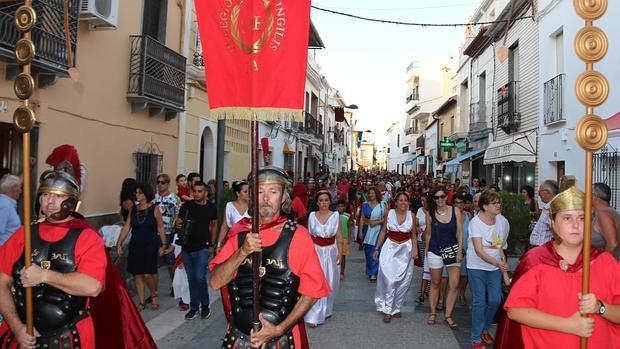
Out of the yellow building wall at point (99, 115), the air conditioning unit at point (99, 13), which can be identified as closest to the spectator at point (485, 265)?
the yellow building wall at point (99, 115)

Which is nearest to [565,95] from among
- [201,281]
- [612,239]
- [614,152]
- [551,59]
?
[551,59]

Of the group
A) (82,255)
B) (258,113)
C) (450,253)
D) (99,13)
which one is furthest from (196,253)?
(99,13)

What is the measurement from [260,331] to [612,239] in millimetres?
3493

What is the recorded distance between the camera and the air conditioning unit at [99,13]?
28.8 feet

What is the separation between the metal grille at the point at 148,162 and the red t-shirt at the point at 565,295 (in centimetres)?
1029

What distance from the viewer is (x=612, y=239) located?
15.6 ft

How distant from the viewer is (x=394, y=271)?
7352 millimetres

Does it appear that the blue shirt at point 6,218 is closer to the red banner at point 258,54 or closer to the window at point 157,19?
the red banner at point 258,54

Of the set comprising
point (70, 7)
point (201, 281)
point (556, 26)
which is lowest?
point (201, 281)

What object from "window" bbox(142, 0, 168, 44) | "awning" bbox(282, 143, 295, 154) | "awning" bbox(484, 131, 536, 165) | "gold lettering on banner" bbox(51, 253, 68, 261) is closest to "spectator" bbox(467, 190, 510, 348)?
"gold lettering on banner" bbox(51, 253, 68, 261)

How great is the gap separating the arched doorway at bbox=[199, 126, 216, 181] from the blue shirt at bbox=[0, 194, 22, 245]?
11.3 metres

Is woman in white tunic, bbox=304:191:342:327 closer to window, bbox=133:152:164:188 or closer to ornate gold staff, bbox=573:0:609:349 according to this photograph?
ornate gold staff, bbox=573:0:609:349

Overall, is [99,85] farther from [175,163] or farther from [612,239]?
[612,239]

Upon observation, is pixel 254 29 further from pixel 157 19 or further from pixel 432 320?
pixel 157 19
